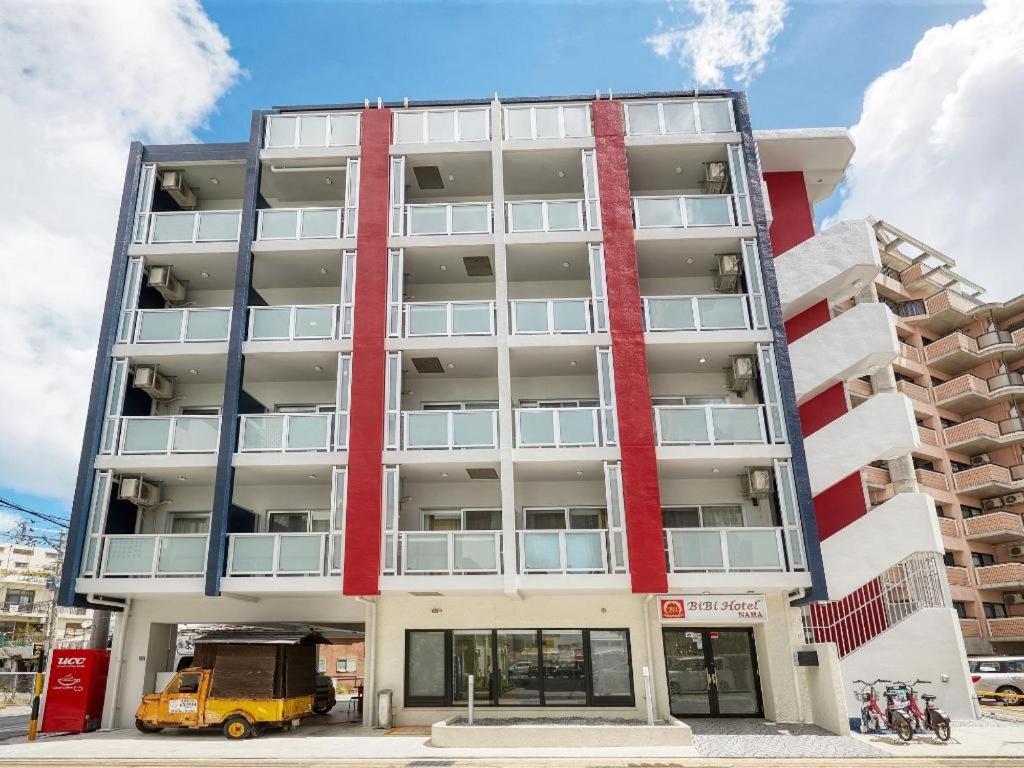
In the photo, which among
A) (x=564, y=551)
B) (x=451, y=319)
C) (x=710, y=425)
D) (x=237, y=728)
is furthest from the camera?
(x=451, y=319)

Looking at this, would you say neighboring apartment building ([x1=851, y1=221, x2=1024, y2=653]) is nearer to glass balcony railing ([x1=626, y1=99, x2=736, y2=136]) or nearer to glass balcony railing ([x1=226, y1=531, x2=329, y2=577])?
glass balcony railing ([x1=626, y1=99, x2=736, y2=136])

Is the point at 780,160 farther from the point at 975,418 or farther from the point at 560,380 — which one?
the point at 975,418

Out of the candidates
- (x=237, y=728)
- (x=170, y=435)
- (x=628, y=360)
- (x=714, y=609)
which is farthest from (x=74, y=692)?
(x=628, y=360)

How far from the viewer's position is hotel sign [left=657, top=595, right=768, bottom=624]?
18297mm

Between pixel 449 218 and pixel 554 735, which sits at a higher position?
pixel 449 218

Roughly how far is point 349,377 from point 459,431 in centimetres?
344

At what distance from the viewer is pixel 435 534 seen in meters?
18.5

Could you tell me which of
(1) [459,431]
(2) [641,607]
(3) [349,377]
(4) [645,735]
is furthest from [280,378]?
(4) [645,735]

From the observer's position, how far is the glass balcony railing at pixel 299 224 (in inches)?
855

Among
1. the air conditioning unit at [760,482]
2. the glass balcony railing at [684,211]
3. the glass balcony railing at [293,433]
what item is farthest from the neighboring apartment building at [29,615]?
the air conditioning unit at [760,482]

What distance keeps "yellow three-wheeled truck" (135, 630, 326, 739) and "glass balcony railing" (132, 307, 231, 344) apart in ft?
27.6

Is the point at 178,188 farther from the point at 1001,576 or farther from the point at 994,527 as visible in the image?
the point at 1001,576

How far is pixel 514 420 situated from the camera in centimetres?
1942

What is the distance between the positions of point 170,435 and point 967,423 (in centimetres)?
4262
